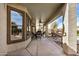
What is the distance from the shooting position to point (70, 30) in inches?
205

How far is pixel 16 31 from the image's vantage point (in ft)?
18.5

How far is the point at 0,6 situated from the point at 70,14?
2.43 m

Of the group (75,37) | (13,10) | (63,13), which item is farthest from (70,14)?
(13,10)

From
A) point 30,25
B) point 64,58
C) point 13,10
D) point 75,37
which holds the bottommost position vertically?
point 64,58

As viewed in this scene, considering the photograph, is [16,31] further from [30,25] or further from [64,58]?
[64,58]

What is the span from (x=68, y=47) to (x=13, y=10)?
248cm

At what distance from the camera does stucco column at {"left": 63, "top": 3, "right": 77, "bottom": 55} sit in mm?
5062

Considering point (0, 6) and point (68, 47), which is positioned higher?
point (0, 6)

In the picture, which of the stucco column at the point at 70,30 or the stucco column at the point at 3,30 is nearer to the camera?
the stucco column at the point at 3,30

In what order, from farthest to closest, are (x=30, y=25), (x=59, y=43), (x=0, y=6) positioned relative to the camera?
(x=30, y=25) < (x=59, y=43) < (x=0, y=6)

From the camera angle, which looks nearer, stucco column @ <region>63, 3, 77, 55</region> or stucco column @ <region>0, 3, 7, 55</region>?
stucco column @ <region>0, 3, 7, 55</region>

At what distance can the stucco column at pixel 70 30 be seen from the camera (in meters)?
5.06

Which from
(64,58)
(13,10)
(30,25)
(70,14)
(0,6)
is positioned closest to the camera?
(64,58)

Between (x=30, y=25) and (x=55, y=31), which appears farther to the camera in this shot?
(x=30, y=25)
